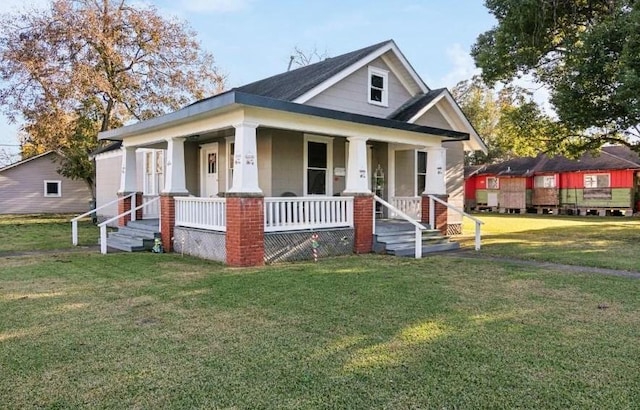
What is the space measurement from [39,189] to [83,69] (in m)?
11.1

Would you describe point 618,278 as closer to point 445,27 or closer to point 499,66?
point 499,66

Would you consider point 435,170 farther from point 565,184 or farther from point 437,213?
point 565,184

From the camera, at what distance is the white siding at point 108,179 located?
19766 mm

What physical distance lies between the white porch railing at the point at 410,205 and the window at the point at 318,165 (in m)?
2.37

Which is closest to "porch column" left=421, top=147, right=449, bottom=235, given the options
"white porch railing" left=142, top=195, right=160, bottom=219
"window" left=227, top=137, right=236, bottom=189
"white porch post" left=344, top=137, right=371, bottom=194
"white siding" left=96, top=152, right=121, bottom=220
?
"white porch post" left=344, top=137, right=371, bottom=194

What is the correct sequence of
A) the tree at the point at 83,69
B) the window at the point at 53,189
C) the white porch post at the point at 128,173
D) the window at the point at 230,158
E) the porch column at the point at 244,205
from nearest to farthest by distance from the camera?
the porch column at the point at 244,205 → the window at the point at 230,158 → the white porch post at the point at 128,173 → the tree at the point at 83,69 → the window at the point at 53,189

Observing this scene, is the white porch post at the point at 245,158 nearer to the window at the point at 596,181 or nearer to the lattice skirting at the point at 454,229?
the lattice skirting at the point at 454,229

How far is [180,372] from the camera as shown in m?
3.67

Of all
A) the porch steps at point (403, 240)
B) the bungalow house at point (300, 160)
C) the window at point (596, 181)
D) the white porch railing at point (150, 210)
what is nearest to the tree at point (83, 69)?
the bungalow house at point (300, 160)

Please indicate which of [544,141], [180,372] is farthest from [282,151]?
[544,141]

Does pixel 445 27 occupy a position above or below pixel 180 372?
above

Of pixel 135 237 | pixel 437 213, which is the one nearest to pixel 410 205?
pixel 437 213

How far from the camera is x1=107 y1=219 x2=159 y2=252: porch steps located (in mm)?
11203

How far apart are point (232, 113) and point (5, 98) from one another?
2028 centimetres
